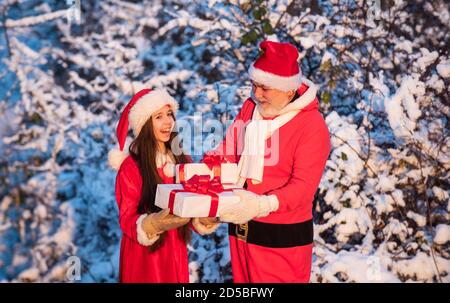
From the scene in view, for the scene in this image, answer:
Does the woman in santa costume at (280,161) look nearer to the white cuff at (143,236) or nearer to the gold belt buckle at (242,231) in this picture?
the gold belt buckle at (242,231)

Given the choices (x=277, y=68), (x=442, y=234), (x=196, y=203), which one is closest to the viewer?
(x=196, y=203)

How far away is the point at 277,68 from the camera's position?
2465mm

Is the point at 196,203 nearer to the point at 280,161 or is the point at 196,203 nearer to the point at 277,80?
the point at 280,161

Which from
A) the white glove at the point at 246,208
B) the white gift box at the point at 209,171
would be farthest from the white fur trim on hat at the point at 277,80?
the white glove at the point at 246,208

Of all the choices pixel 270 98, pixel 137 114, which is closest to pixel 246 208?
pixel 270 98

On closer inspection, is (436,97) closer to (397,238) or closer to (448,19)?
(448,19)

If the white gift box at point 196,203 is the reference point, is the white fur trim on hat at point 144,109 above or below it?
above

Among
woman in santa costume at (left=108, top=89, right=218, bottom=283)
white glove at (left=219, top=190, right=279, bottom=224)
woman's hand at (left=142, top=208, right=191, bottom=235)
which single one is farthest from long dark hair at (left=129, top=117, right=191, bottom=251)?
white glove at (left=219, top=190, right=279, bottom=224)

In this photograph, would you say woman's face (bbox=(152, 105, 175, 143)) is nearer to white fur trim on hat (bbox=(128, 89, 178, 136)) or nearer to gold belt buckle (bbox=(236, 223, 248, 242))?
white fur trim on hat (bbox=(128, 89, 178, 136))

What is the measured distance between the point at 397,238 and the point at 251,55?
1.52 meters

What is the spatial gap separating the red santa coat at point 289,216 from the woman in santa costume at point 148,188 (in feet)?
0.68

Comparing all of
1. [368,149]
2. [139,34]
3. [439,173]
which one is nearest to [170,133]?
[368,149]

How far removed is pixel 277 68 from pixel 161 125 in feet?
1.77

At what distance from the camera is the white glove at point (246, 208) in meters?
2.24
